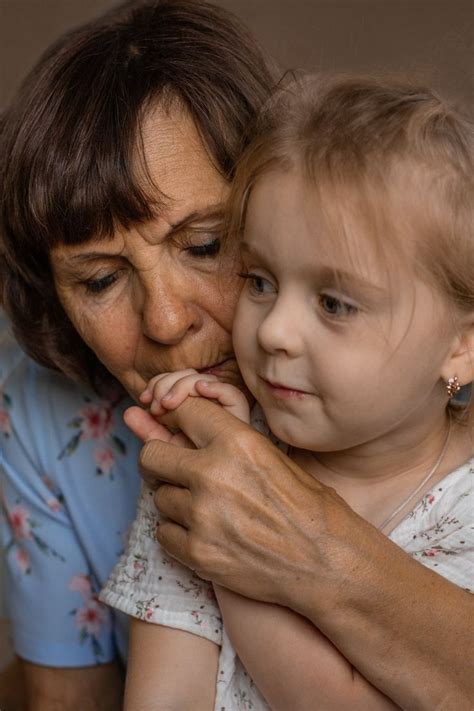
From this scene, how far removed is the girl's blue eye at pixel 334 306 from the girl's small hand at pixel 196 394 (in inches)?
10.3

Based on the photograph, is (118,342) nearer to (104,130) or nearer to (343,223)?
(104,130)

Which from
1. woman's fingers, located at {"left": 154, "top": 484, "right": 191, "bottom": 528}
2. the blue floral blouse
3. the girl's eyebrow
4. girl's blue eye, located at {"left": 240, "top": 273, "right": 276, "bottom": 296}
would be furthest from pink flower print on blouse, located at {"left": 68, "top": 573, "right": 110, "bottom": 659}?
girl's blue eye, located at {"left": 240, "top": 273, "right": 276, "bottom": 296}

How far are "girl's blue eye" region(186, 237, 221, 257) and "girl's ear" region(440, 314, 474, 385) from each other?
1.34 ft

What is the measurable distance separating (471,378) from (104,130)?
0.62 metres

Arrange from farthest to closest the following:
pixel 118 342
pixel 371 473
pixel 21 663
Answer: pixel 21 663, pixel 118 342, pixel 371 473

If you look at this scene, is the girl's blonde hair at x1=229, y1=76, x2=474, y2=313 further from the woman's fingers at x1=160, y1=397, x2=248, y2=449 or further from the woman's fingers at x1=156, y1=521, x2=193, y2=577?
the woman's fingers at x1=156, y1=521, x2=193, y2=577

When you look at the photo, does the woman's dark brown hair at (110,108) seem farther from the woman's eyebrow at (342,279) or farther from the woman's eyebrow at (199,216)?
the woman's eyebrow at (342,279)

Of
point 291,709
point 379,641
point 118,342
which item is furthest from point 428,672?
point 118,342

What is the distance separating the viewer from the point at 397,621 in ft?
4.01

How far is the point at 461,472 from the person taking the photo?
1.37 metres

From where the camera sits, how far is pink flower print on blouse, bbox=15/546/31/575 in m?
1.99

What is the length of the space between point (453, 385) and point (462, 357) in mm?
44

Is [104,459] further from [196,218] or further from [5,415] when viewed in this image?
[196,218]

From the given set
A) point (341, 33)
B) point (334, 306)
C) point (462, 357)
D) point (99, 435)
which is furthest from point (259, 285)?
point (99, 435)
